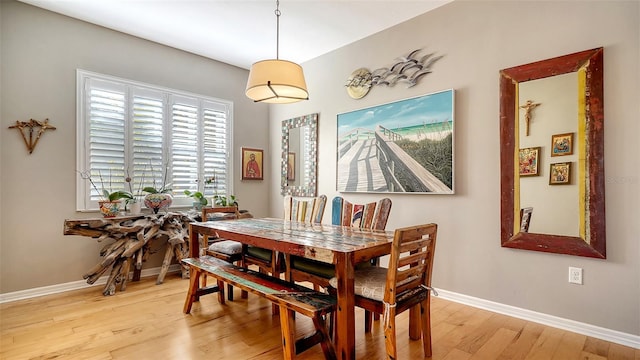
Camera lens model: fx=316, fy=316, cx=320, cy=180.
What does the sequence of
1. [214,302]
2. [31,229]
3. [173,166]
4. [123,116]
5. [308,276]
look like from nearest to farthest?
[308,276]
[214,302]
[31,229]
[123,116]
[173,166]

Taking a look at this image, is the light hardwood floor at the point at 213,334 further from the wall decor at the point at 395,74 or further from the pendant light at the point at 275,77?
the wall decor at the point at 395,74

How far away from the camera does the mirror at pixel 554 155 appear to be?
85.4 inches

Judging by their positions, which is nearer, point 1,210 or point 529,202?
point 529,202

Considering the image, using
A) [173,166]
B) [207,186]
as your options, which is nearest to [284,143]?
[207,186]

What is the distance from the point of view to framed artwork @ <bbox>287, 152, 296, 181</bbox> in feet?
14.7

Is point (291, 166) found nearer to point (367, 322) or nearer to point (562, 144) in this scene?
point (367, 322)

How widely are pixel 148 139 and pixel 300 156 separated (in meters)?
1.88

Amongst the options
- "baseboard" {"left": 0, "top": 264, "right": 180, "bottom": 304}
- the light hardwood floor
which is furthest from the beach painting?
"baseboard" {"left": 0, "top": 264, "right": 180, "bottom": 304}

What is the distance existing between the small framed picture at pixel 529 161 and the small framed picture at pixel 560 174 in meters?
0.09

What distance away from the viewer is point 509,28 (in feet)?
8.46

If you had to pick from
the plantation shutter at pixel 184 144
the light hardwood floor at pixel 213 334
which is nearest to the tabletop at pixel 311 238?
the light hardwood floor at pixel 213 334

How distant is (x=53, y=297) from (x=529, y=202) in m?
4.29

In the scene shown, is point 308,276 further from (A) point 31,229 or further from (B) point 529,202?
(A) point 31,229

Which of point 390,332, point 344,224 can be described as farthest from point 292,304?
point 344,224
